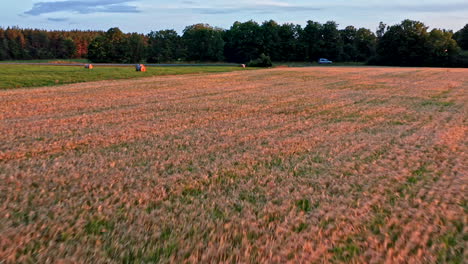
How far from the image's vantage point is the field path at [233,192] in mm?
3322

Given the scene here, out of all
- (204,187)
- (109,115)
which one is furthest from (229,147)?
(109,115)

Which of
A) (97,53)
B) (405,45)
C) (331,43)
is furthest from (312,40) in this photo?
(97,53)

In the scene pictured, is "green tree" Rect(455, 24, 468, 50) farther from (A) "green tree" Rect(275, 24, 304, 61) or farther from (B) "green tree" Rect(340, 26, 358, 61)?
(A) "green tree" Rect(275, 24, 304, 61)

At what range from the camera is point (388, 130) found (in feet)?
28.1

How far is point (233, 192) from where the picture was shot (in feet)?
15.2

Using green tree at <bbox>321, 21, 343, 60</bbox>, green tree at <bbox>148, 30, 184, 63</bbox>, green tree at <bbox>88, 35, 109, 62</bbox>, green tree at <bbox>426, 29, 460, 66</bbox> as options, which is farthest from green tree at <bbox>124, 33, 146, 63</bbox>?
green tree at <bbox>426, 29, 460, 66</bbox>

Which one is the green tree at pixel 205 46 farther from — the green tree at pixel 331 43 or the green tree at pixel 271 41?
the green tree at pixel 331 43

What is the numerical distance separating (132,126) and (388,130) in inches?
260

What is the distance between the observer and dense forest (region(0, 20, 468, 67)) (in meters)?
78.4

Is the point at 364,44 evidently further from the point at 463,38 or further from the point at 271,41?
the point at 271,41

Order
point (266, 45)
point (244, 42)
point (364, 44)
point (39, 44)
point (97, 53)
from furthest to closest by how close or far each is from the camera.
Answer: point (39, 44) → point (364, 44) → point (244, 42) → point (266, 45) → point (97, 53)

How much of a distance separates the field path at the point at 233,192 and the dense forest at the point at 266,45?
2726 inches

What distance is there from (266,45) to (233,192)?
289ft

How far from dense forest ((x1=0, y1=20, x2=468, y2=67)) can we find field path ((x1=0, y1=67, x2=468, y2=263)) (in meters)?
69.2
